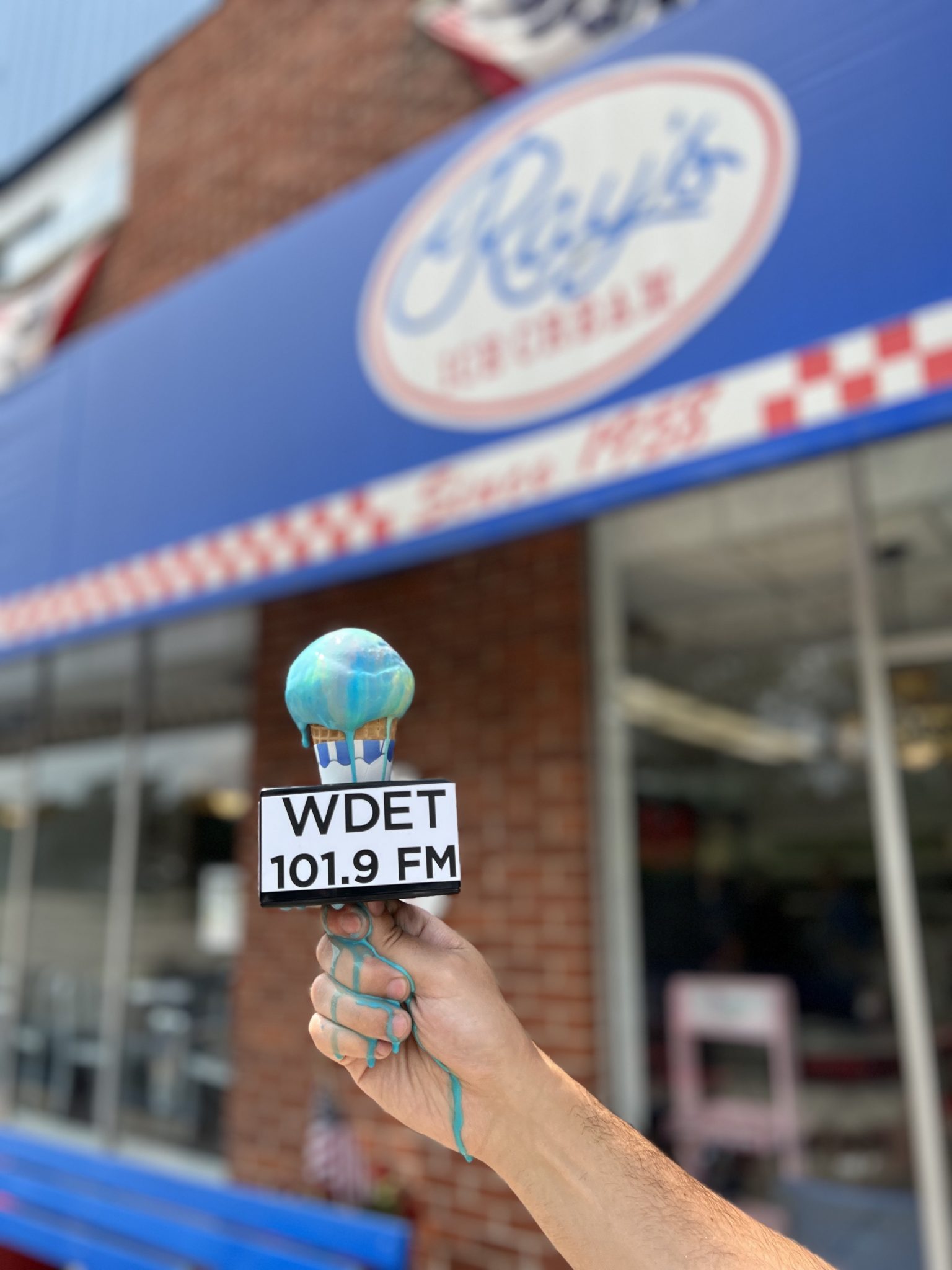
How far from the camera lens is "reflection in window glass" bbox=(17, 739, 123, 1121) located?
18.2 feet

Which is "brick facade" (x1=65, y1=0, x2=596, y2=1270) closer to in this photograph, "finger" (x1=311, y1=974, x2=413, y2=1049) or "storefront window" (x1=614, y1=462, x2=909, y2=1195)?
"storefront window" (x1=614, y1=462, x2=909, y2=1195)

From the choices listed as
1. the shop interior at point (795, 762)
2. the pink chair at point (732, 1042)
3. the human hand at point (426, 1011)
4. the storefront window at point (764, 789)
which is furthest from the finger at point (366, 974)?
the pink chair at point (732, 1042)

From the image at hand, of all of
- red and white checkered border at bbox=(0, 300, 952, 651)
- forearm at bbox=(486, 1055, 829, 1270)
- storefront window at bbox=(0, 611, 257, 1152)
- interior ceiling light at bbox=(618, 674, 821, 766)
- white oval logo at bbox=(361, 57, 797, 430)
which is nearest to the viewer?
forearm at bbox=(486, 1055, 829, 1270)

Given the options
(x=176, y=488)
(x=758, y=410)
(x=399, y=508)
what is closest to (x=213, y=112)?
(x=176, y=488)

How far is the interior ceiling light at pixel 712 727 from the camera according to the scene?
4113mm

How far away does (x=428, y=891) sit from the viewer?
107 cm

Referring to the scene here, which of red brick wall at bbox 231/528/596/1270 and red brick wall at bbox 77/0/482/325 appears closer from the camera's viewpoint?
red brick wall at bbox 231/528/596/1270

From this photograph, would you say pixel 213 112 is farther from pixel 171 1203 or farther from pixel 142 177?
pixel 171 1203

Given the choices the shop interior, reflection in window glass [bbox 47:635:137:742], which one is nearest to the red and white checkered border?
the shop interior

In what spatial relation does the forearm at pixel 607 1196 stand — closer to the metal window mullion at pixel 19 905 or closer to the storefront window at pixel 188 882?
the storefront window at pixel 188 882

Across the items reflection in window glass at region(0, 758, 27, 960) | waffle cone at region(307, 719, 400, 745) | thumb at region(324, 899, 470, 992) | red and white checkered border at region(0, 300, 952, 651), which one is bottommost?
thumb at region(324, 899, 470, 992)

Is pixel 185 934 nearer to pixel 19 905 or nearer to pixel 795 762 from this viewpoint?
pixel 19 905

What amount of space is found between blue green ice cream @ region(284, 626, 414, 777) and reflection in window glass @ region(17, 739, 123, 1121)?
4995mm

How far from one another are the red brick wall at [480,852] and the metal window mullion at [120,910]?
967mm
